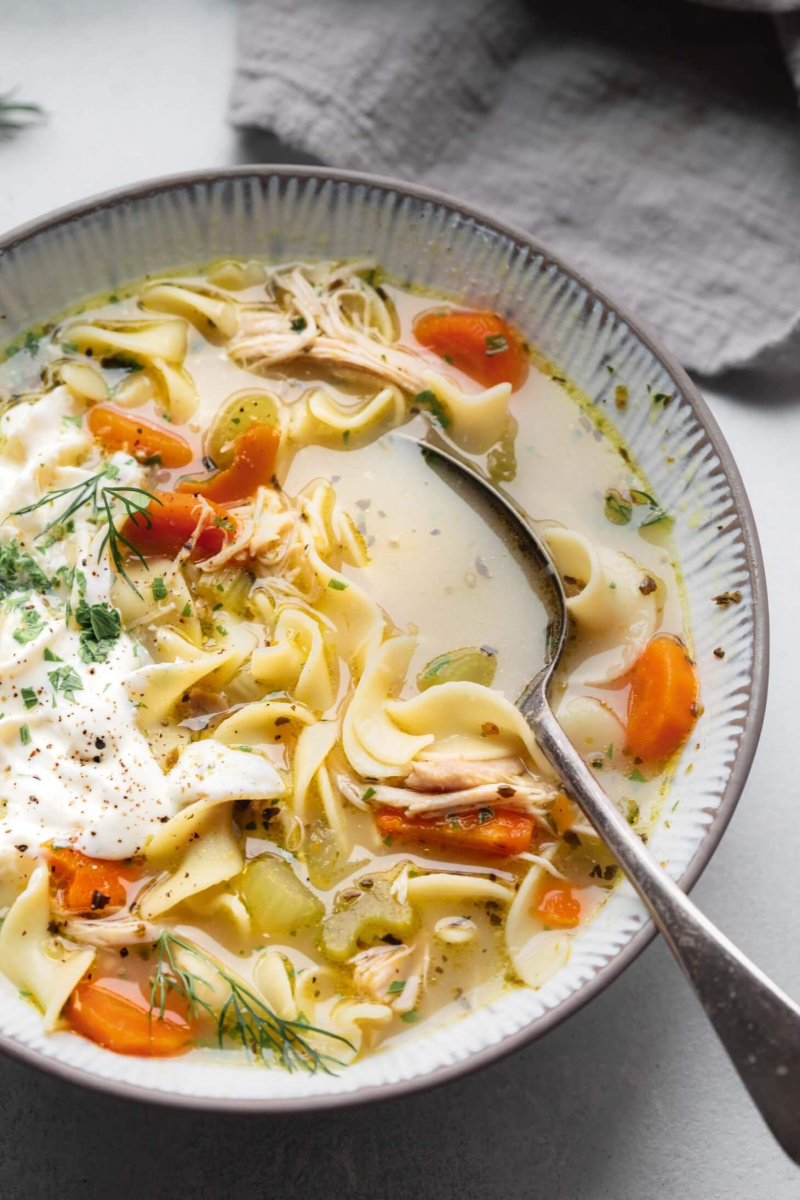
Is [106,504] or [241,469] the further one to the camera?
[241,469]

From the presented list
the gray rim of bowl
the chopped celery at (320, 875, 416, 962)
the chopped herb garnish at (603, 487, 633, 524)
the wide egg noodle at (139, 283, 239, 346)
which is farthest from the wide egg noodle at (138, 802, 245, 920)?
the wide egg noodle at (139, 283, 239, 346)

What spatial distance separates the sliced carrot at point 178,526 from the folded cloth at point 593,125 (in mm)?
1825

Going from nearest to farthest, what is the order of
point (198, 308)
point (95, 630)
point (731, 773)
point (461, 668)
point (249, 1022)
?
point (249, 1022)
point (731, 773)
point (95, 630)
point (461, 668)
point (198, 308)

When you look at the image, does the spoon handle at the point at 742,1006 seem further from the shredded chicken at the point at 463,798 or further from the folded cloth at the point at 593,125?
the folded cloth at the point at 593,125

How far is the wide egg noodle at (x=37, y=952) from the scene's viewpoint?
12.5 feet

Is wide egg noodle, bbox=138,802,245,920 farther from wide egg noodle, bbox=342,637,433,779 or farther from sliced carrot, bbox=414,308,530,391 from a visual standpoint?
sliced carrot, bbox=414,308,530,391

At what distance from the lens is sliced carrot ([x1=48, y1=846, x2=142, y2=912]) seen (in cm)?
389

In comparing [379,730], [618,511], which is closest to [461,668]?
[379,730]

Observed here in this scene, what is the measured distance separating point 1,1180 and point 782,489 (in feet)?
13.8

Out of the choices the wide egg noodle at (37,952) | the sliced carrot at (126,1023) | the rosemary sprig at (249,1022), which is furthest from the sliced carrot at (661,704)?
the wide egg noodle at (37,952)

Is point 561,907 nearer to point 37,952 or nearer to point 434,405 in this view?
point 37,952

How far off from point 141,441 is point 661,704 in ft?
7.47

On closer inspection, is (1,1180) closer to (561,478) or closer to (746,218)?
(561,478)

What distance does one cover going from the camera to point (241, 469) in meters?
4.46
